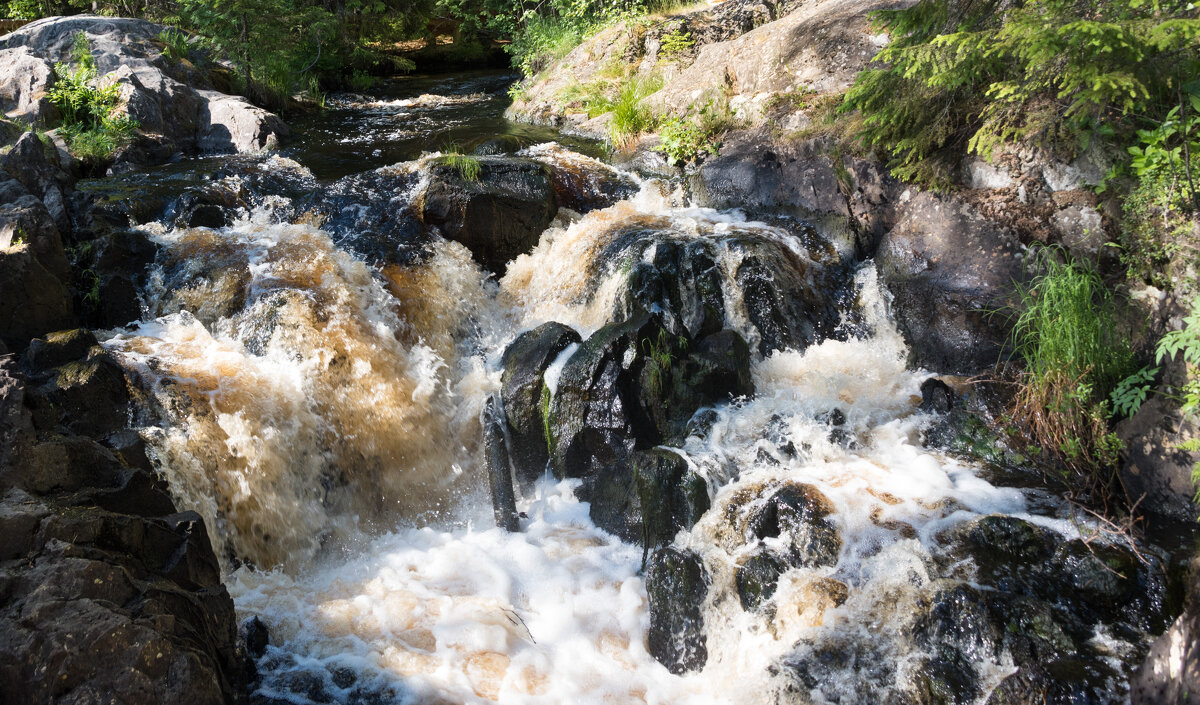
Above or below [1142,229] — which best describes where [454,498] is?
below

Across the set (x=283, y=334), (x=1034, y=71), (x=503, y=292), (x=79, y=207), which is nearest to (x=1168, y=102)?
(x=1034, y=71)

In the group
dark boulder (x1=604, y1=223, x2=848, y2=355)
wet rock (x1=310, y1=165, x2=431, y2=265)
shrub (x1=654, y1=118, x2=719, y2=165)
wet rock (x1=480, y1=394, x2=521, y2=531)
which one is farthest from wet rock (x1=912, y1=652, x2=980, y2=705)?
shrub (x1=654, y1=118, x2=719, y2=165)

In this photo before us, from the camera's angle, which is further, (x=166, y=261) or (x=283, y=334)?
(x=166, y=261)

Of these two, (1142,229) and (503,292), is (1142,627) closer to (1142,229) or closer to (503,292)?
(1142,229)

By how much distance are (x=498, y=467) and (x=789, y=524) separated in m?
2.38

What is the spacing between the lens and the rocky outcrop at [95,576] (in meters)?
2.66

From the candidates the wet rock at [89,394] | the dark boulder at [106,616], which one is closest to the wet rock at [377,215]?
the wet rock at [89,394]

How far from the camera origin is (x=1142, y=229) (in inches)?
185

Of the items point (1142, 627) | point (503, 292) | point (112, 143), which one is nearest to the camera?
point (1142, 627)

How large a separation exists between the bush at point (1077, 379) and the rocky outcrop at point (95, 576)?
4.76 metres

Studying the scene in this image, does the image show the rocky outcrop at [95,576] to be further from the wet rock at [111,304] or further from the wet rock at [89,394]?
the wet rock at [111,304]

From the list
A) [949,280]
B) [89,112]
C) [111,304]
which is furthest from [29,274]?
[949,280]

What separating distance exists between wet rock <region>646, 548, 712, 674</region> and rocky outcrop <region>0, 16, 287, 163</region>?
29.2 feet

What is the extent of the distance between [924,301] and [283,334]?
5333 millimetres
